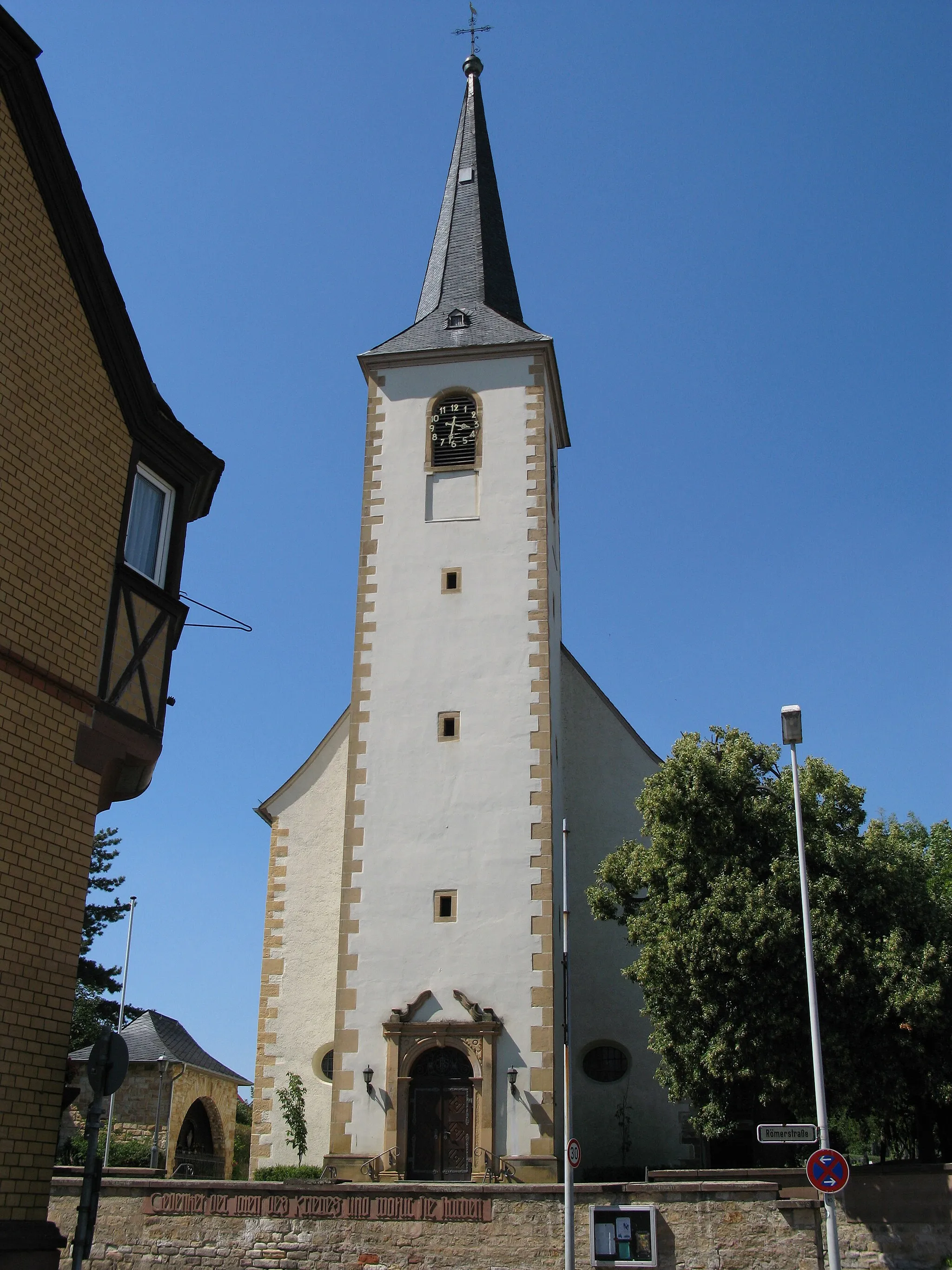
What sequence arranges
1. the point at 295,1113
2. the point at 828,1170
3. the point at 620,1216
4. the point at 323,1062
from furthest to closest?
1. the point at 323,1062
2. the point at 295,1113
3. the point at 620,1216
4. the point at 828,1170

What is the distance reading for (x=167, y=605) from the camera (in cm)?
1249

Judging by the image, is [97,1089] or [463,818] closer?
[97,1089]

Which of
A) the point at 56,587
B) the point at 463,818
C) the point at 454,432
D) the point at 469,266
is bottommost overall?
the point at 56,587

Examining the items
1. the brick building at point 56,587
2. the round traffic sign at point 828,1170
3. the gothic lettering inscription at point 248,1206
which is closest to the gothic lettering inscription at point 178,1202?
the gothic lettering inscription at point 248,1206

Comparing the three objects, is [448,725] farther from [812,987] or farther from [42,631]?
[42,631]

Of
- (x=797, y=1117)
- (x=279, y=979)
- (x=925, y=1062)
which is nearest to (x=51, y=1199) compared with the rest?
(x=279, y=979)

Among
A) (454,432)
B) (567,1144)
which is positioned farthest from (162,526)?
(454,432)

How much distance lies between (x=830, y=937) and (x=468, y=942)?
6.35 metres

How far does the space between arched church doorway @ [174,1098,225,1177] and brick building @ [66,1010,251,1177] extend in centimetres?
3

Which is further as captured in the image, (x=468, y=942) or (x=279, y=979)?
(x=279, y=979)

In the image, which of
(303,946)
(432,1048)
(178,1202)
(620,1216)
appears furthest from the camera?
(303,946)

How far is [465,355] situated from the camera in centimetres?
2762

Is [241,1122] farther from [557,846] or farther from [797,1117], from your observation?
[797,1117]

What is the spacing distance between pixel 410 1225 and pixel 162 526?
9.71m
